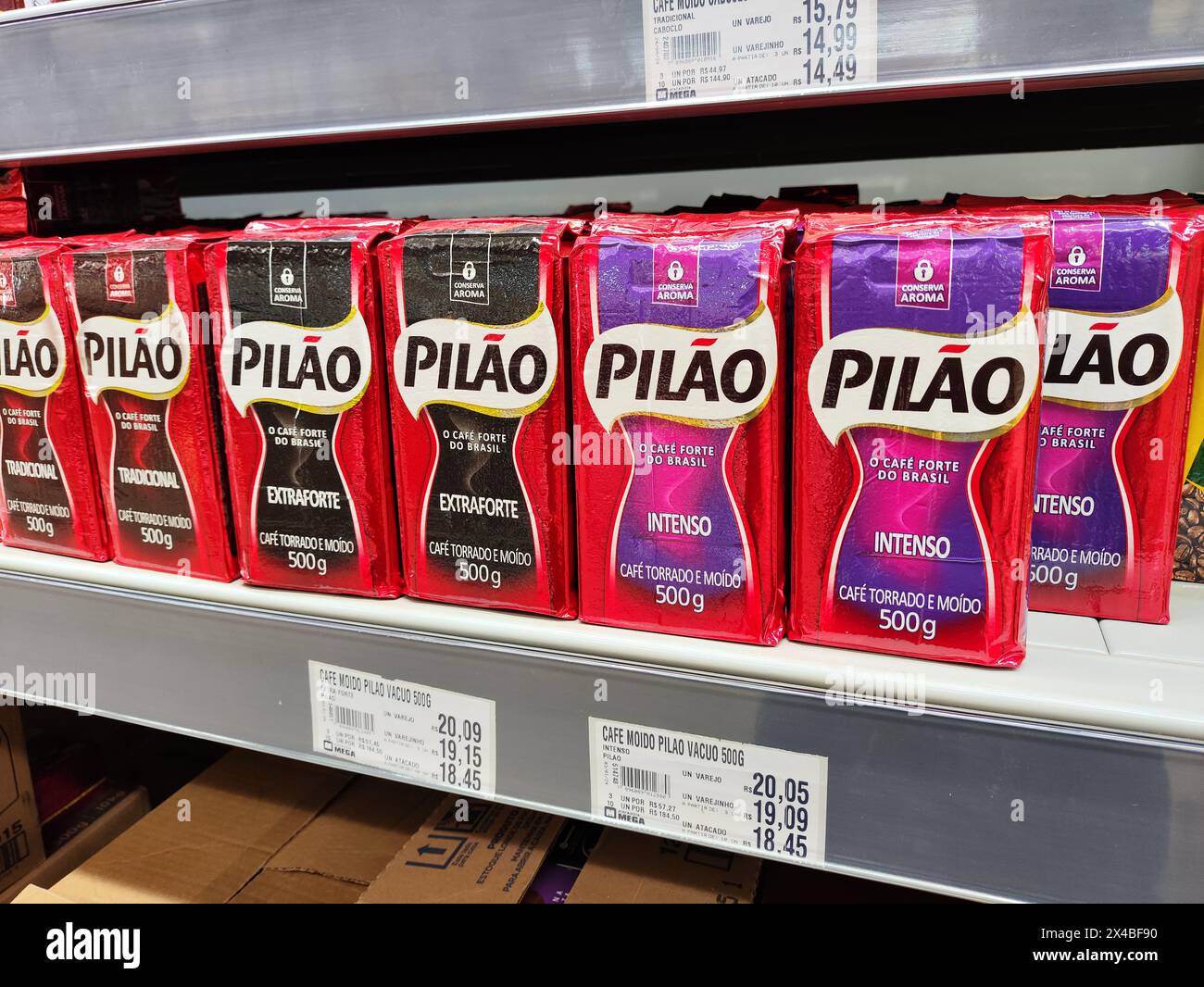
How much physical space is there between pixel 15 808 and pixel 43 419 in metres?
0.63

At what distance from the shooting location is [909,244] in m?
0.63

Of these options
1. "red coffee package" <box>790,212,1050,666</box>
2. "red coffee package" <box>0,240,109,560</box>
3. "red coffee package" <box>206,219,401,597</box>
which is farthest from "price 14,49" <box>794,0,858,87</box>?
"red coffee package" <box>0,240,109,560</box>

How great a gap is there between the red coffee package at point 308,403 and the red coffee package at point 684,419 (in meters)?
0.20

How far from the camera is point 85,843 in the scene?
128 cm

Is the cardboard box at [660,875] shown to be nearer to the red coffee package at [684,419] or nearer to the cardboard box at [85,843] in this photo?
the red coffee package at [684,419]

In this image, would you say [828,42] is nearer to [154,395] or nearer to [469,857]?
[154,395]

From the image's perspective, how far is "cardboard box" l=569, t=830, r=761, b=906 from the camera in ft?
2.97

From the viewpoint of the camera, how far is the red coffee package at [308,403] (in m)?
0.78

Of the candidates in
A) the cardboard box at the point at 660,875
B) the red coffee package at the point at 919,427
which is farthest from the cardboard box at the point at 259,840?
the red coffee package at the point at 919,427

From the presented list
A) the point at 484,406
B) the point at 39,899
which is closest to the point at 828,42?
the point at 484,406

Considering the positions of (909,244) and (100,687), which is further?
(100,687)
